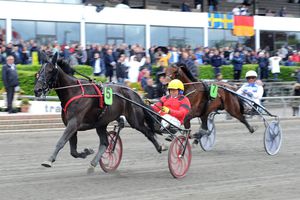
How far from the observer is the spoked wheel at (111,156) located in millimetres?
9398

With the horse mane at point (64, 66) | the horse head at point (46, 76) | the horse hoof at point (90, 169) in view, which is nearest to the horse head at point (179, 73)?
the horse mane at point (64, 66)

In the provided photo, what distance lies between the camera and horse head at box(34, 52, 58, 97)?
→ 8336mm

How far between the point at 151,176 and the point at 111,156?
32.2 inches

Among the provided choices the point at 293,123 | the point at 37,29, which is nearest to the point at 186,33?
the point at 37,29

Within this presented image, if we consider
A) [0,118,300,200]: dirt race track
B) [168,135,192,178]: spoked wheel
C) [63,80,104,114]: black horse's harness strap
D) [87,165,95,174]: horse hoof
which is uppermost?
[63,80,104,114]: black horse's harness strap

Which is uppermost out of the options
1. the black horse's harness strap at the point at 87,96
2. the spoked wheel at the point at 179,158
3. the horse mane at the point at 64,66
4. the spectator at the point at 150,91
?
the horse mane at the point at 64,66

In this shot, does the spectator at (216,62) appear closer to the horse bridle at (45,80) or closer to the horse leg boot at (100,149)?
the horse leg boot at (100,149)

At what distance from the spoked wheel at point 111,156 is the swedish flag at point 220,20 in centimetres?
2241

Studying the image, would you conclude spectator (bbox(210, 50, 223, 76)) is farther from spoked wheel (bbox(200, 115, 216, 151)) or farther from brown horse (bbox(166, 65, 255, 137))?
brown horse (bbox(166, 65, 255, 137))

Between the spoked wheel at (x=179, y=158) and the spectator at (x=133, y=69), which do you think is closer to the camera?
the spoked wheel at (x=179, y=158)

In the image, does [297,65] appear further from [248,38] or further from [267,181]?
[267,181]

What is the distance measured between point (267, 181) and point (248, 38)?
2559cm

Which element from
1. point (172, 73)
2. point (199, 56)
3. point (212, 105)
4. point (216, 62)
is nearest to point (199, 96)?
point (212, 105)

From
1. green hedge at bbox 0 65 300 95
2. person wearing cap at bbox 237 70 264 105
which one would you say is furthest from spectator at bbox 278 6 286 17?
person wearing cap at bbox 237 70 264 105
